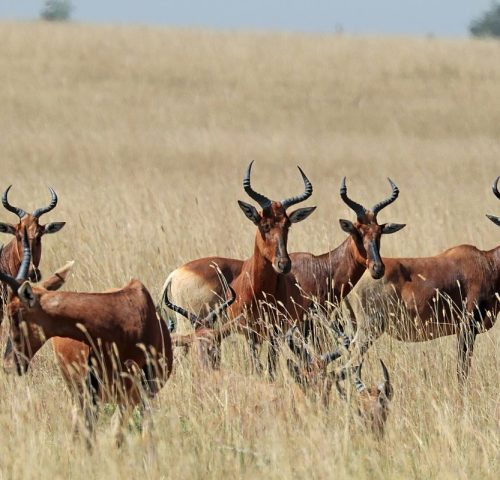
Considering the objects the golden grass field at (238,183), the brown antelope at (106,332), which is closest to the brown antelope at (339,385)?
the golden grass field at (238,183)

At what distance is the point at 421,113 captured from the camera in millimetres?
31594

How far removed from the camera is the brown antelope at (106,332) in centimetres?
629

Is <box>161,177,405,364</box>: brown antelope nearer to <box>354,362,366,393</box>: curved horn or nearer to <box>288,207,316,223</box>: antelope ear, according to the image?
<box>288,207,316,223</box>: antelope ear

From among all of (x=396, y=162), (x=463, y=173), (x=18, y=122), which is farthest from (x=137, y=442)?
(x=18, y=122)

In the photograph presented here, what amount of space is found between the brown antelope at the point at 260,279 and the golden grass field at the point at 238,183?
0.75 m

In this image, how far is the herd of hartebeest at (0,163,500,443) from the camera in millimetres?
6500

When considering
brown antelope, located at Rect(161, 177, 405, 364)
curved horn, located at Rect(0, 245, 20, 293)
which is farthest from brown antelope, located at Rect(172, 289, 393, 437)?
brown antelope, located at Rect(161, 177, 405, 364)

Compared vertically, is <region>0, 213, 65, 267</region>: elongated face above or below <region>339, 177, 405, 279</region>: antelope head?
above

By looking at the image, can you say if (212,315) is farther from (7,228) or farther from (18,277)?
(7,228)

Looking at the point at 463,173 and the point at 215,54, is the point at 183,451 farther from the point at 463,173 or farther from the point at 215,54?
the point at 215,54

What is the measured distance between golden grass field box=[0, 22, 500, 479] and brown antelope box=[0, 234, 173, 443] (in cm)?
24

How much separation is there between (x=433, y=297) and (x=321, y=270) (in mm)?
930

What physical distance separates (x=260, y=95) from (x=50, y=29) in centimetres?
994

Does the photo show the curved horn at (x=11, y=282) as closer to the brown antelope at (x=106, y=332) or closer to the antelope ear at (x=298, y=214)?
the brown antelope at (x=106, y=332)
